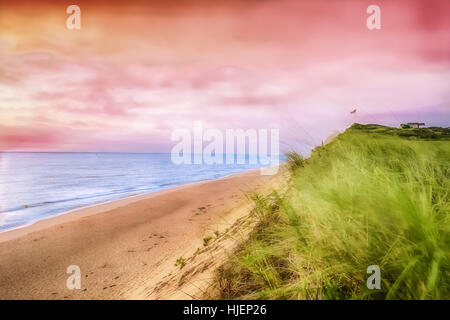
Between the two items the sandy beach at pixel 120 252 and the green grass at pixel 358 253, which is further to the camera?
the sandy beach at pixel 120 252

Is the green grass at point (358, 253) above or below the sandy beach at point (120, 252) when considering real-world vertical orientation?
above

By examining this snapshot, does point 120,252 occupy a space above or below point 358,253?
below

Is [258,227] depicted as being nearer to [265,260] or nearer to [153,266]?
[265,260]

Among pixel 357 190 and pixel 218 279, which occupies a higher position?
pixel 357 190

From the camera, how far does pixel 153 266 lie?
5391 millimetres

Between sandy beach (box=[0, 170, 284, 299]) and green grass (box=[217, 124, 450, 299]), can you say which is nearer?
green grass (box=[217, 124, 450, 299])

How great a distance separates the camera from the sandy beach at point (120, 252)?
354 centimetres

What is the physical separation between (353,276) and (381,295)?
187 millimetres

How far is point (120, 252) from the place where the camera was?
644 cm

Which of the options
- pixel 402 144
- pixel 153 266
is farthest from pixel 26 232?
pixel 402 144

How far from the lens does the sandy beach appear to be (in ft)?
11.6

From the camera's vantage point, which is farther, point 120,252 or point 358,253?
point 120,252

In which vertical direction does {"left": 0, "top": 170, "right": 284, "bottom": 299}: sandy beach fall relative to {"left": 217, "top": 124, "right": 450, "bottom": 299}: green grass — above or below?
below

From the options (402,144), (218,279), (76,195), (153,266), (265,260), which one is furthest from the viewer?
(76,195)
